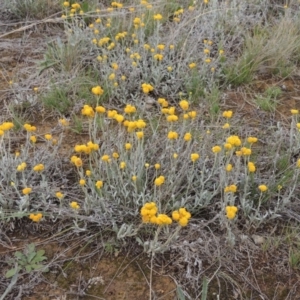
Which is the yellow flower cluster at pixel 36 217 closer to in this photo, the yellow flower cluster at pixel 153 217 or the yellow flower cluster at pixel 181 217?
the yellow flower cluster at pixel 153 217

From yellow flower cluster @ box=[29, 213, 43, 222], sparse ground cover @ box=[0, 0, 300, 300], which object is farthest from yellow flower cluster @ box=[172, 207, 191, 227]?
yellow flower cluster @ box=[29, 213, 43, 222]

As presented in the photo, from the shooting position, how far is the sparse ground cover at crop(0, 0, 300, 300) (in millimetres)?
2078

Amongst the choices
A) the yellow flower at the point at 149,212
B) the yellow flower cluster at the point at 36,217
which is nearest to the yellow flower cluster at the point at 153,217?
the yellow flower at the point at 149,212

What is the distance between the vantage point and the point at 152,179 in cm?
246

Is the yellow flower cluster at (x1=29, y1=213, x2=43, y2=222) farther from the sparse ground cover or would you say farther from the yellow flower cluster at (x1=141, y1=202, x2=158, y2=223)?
the yellow flower cluster at (x1=141, y1=202, x2=158, y2=223)

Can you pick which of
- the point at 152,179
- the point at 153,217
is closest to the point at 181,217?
the point at 153,217

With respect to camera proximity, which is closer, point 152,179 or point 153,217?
point 153,217

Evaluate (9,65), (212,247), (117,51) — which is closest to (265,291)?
(212,247)

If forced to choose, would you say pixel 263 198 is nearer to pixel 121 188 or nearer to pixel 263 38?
pixel 121 188

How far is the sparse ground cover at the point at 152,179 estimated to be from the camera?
A: 208 cm

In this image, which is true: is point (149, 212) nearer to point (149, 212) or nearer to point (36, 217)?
point (149, 212)

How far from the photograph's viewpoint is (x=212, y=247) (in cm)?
217

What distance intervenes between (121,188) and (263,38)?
191 cm

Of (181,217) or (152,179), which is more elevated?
(181,217)
